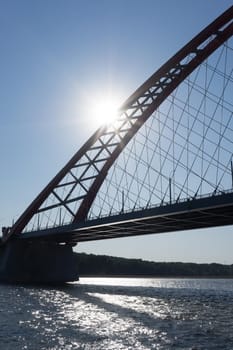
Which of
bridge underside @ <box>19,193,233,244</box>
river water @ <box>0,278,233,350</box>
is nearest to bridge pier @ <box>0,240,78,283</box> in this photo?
bridge underside @ <box>19,193,233,244</box>

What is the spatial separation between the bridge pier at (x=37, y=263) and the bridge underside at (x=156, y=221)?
1.46m

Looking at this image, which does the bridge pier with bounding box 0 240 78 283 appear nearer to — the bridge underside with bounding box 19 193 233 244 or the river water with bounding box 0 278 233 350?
the bridge underside with bounding box 19 193 233 244

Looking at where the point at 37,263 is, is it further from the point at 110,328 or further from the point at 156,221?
the point at 110,328

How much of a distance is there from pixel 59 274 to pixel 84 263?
221 feet

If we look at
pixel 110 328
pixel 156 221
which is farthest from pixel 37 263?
pixel 110 328

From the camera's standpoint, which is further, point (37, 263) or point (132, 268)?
point (132, 268)

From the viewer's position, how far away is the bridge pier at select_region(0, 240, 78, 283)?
211 feet

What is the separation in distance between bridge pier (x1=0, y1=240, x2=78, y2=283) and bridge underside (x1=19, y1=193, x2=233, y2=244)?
4.77ft

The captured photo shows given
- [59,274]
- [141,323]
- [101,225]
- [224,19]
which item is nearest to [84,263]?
[59,274]

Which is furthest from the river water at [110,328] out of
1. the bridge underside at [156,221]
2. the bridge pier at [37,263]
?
the bridge pier at [37,263]

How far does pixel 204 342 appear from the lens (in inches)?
712

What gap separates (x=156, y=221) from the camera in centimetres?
4522

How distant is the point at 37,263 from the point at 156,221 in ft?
A: 81.1

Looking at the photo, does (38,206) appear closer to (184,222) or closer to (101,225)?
(101,225)
